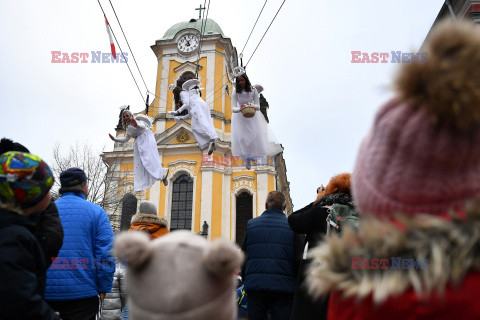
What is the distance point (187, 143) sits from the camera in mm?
22344

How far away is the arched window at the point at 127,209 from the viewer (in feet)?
69.1

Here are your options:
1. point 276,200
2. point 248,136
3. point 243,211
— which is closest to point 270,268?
point 276,200

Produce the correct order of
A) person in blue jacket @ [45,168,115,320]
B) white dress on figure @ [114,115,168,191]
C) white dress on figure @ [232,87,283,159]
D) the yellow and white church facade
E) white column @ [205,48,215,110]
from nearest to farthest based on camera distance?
person in blue jacket @ [45,168,115,320] → white dress on figure @ [232,87,283,159] → white dress on figure @ [114,115,168,191] → the yellow and white church facade → white column @ [205,48,215,110]

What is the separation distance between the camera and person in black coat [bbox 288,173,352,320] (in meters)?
3.05

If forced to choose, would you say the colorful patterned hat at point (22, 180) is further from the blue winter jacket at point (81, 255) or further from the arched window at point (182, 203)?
the arched window at point (182, 203)

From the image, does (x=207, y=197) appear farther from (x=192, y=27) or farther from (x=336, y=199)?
(x=336, y=199)

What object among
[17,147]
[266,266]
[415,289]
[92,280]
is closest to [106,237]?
[92,280]

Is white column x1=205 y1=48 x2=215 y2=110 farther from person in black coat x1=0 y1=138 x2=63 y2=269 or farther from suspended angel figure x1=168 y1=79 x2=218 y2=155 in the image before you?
person in black coat x1=0 y1=138 x2=63 y2=269

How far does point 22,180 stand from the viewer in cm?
220

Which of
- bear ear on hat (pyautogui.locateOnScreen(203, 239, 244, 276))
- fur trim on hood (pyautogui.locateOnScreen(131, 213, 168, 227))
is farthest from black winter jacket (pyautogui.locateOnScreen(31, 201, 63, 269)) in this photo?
bear ear on hat (pyautogui.locateOnScreen(203, 239, 244, 276))

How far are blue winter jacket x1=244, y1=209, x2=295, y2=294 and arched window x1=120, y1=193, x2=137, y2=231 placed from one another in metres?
18.0

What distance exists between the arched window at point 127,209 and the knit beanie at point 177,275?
20.4m

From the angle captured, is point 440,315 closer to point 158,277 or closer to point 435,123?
point 435,123

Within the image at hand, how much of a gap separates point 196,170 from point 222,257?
20683 mm
